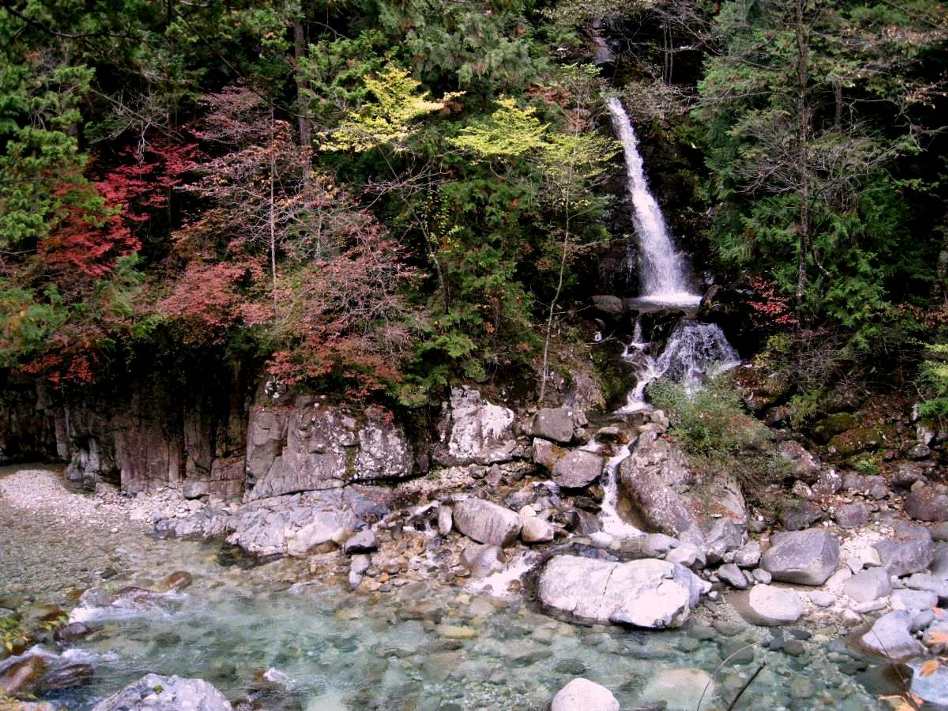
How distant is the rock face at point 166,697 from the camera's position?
5.61 metres

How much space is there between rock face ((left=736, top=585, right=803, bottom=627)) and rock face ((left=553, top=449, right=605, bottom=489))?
301cm

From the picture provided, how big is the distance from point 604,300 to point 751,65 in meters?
5.32

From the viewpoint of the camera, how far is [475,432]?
11.5 m

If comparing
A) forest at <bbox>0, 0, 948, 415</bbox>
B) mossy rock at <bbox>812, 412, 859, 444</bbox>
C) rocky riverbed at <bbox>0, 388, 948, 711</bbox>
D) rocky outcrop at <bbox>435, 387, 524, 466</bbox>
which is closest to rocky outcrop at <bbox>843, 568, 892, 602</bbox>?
rocky riverbed at <bbox>0, 388, 948, 711</bbox>

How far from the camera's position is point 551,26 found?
15109 mm

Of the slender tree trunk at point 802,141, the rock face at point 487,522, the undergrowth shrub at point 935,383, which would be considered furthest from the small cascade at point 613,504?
the undergrowth shrub at point 935,383

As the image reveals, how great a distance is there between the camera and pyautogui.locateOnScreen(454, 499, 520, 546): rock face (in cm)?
920

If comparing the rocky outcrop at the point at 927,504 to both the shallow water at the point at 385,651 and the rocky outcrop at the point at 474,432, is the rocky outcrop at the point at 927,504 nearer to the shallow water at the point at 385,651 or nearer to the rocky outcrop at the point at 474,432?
the shallow water at the point at 385,651

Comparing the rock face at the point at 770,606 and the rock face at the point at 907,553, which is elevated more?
the rock face at the point at 907,553

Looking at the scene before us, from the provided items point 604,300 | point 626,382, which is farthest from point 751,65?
point 626,382

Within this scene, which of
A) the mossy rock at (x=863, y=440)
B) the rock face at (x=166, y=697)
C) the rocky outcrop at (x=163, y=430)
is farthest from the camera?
the rocky outcrop at (x=163, y=430)

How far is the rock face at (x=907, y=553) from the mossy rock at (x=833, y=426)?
6.91 feet

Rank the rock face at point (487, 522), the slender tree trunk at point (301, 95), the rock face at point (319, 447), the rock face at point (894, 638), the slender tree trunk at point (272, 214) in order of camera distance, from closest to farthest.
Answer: the rock face at point (894, 638)
the rock face at point (487, 522)
the slender tree trunk at point (272, 214)
the rock face at point (319, 447)
the slender tree trunk at point (301, 95)

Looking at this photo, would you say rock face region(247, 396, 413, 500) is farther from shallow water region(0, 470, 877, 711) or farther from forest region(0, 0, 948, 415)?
shallow water region(0, 470, 877, 711)
